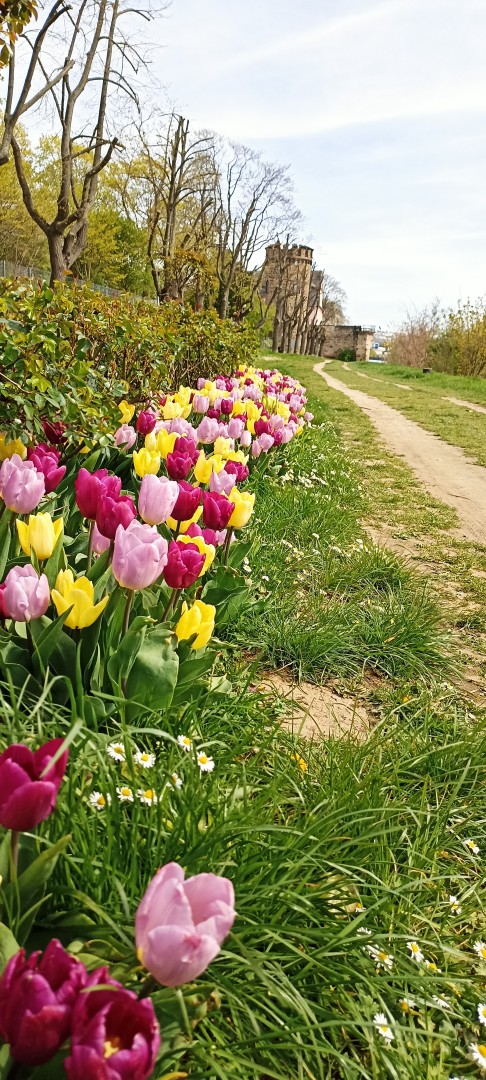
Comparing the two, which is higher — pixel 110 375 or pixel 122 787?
pixel 110 375

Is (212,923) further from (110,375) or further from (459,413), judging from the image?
(459,413)

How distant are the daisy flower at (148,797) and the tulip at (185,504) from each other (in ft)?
3.16

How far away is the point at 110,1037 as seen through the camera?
71 centimetres

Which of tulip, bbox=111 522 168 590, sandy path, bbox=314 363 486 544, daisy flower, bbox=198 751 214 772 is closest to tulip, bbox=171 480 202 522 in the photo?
tulip, bbox=111 522 168 590

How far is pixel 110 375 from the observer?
177 inches

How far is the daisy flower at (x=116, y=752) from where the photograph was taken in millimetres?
1517

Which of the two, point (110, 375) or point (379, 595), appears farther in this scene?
point (110, 375)

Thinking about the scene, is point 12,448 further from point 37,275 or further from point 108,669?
point 37,275

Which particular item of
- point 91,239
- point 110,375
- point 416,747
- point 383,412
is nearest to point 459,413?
point 383,412

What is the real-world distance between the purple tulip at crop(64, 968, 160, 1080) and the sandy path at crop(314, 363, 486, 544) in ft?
16.2

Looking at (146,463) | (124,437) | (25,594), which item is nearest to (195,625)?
(25,594)

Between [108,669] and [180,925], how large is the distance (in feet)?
3.27

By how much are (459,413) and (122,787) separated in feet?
47.7

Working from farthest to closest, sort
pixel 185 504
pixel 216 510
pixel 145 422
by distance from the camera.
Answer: pixel 145 422, pixel 216 510, pixel 185 504
